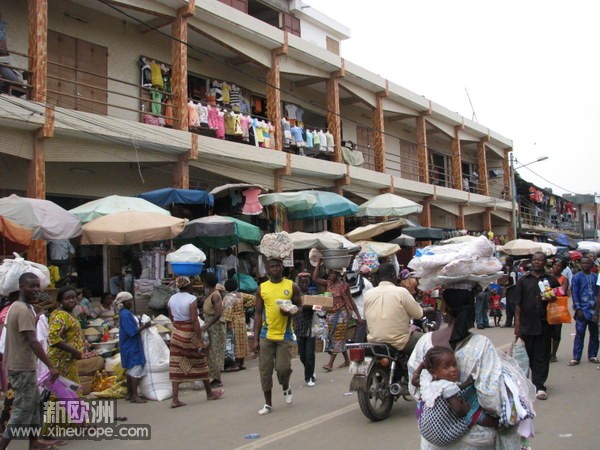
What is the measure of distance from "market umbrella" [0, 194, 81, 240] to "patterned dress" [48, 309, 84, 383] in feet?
10.5

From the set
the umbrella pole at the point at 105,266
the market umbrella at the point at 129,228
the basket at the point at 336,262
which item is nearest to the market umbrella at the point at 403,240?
the basket at the point at 336,262

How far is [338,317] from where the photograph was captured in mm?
9586

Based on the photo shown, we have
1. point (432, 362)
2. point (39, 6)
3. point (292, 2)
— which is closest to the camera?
point (432, 362)

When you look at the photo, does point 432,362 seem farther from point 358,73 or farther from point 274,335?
point 358,73

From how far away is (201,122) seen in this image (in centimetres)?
1532

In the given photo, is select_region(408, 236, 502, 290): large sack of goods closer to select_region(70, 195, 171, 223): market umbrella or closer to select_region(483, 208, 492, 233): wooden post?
select_region(70, 195, 171, 223): market umbrella

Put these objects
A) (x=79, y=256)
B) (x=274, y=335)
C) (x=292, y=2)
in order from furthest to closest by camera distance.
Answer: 1. (x=292, y=2)
2. (x=79, y=256)
3. (x=274, y=335)

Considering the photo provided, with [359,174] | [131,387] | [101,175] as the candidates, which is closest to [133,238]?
[131,387]

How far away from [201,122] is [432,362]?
42.4ft

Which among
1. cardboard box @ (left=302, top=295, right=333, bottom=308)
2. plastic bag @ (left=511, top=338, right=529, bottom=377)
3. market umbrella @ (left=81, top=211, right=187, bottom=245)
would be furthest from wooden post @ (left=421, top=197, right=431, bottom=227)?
plastic bag @ (left=511, top=338, right=529, bottom=377)

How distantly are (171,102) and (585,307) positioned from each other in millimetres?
11339

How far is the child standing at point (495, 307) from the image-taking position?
15703 millimetres

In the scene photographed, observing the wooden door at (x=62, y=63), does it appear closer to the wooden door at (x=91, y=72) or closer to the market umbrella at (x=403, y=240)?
the wooden door at (x=91, y=72)

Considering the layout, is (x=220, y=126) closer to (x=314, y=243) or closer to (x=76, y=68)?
(x=76, y=68)
